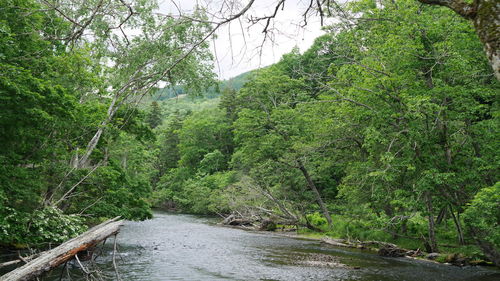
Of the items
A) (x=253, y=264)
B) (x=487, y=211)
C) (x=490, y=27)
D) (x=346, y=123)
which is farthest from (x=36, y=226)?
(x=346, y=123)

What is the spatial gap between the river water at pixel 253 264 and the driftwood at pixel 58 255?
2.32 meters

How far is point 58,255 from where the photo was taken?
7754 millimetres

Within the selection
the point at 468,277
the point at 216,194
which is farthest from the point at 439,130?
the point at 216,194

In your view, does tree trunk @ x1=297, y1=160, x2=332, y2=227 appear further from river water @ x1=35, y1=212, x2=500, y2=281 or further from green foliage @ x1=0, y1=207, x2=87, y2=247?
green foliage @ x1=0, y1=207, x2=87, y2=247

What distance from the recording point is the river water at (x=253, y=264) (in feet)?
42.9

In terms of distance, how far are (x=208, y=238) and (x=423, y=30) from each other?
16.3 m

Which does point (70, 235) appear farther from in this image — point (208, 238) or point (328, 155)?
point (328, 155)

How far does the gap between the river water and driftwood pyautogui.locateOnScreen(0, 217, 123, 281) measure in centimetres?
232

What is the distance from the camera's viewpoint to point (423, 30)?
15.2m

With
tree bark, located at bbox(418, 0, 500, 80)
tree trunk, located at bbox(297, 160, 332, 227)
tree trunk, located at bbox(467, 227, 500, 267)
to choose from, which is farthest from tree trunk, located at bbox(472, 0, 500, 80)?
tree trunk, located at bbox(297, 160, 332, 227)

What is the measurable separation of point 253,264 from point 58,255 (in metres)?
8.90

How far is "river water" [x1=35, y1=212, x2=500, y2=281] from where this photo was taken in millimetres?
13078

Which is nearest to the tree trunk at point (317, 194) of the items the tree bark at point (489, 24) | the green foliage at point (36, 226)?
the green foliage at point (36, 226)

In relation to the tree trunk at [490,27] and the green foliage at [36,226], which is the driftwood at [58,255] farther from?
the tree trunk at [490,27]
